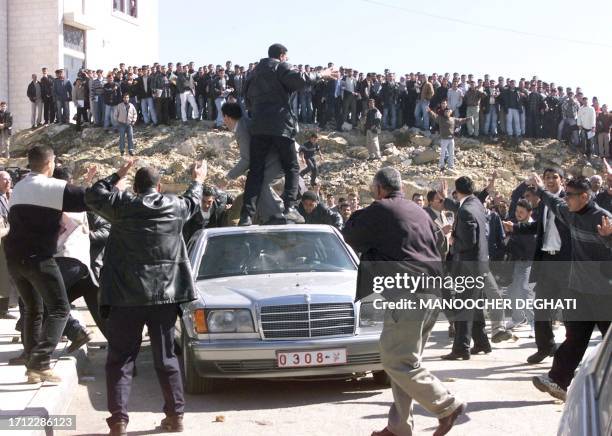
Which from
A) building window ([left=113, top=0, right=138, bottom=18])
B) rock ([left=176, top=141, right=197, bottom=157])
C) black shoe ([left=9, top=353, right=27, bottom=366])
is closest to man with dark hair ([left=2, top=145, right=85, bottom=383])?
black shoe ([left=9, top=353, right=27, bottom=366])

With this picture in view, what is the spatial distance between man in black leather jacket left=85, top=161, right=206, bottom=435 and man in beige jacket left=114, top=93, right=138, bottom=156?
75.9ft

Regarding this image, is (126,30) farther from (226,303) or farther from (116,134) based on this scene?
(226,303)

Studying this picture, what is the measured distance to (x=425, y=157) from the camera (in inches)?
1238

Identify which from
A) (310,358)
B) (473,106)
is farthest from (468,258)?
(473,106)

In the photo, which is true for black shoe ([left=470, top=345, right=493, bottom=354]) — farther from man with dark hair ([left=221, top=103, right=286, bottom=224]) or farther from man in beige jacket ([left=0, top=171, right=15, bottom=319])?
man in beige jacket ([left=0, top=171, right=15, bottom=319])

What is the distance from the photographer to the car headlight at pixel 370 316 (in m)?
7.38

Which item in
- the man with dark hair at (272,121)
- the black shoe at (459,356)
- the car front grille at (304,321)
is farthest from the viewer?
the man with dark hair at (272,121)

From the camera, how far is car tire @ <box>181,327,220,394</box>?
736cm

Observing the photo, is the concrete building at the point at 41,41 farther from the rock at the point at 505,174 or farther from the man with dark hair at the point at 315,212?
the man with dark hair at the point at 315,212

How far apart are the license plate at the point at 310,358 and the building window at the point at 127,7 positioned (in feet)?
127

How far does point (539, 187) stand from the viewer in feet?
24.6

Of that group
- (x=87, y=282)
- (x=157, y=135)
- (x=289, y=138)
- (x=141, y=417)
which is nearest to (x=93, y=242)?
(x=87, y=282)

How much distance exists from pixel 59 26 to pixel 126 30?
238 inches

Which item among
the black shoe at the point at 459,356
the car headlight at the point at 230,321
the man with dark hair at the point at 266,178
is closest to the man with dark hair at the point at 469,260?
the black shoe at the point at 459,356
